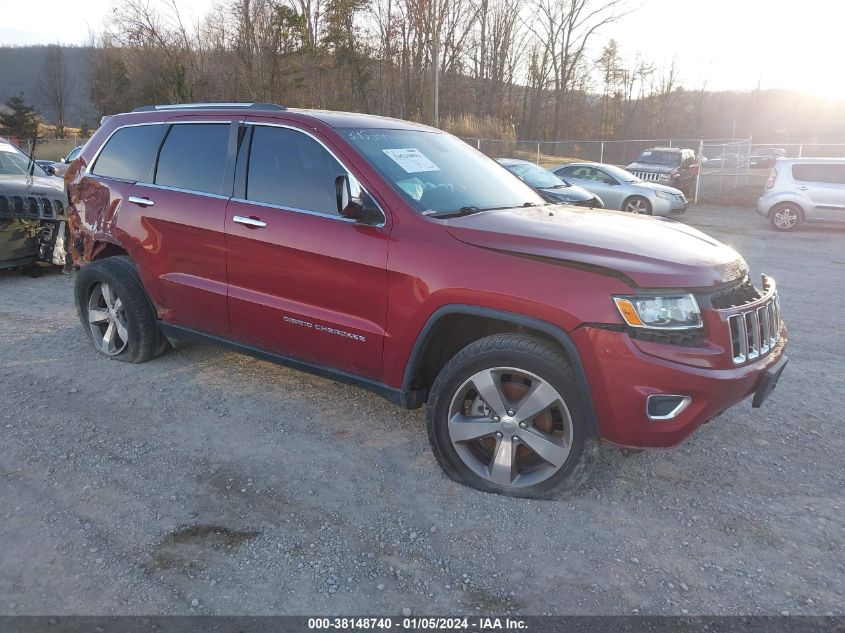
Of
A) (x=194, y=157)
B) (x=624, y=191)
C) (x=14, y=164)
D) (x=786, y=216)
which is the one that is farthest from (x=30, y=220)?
(x=786, y=216)

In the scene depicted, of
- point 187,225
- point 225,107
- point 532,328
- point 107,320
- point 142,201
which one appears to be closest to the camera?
point 532,328

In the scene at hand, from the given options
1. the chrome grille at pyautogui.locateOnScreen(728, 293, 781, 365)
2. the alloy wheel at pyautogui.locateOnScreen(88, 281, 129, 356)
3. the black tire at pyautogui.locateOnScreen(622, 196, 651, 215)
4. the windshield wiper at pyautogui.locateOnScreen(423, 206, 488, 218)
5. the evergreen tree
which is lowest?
the alloy wheel at pyautogui.locateOnScreen(88, 281, 129, 356)

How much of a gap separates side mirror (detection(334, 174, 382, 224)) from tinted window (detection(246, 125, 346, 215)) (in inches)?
6.2

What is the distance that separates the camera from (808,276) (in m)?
9.09

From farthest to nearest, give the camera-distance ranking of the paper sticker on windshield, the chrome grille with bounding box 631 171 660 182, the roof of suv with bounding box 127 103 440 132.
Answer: the chrome grille with bounding box 631 171 660 182 → the roof of suv with bounding box 127 103 440 132 → the paper sticker on windshield

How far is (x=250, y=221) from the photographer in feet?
12.4

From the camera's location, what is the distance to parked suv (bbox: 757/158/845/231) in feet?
45.2

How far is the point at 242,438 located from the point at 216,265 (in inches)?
42.9

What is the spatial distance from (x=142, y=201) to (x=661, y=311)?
3.47 meters

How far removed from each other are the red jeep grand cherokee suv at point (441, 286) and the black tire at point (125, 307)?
0.08 feet

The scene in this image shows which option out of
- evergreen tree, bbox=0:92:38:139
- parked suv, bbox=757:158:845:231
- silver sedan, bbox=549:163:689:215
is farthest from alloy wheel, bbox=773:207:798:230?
evergreen tree, bbox=0:92:38:139

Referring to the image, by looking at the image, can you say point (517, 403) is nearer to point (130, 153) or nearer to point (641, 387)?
point (641, 387)

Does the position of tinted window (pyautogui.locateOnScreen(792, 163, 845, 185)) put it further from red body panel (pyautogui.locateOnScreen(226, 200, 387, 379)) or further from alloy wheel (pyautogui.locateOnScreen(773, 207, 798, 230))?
red body panel (pyautogui.locateOnScreen(226, 200, 387, 379))

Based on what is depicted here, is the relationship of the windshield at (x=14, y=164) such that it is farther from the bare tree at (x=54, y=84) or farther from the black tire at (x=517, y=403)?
the bare tree at (x=54, y=84)
